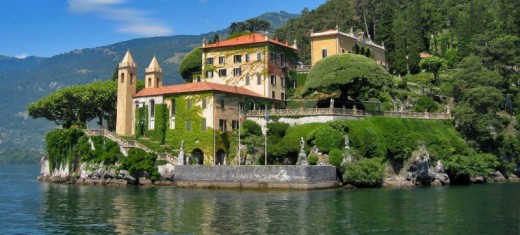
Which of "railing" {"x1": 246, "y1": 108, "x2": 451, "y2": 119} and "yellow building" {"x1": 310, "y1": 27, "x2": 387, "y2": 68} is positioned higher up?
"yellow building" {"x1": 310, "y1": 27, "x2": 387, "y2": 68}

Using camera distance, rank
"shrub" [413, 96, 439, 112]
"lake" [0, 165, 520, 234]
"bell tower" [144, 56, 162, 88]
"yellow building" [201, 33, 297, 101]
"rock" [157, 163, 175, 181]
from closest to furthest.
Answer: "lake" [0, 165, 520, 234]
"rock" [157, 163, 175, 181]
"shrub" [413, 96, 439, 112]
"yellow building" [201, 33, 297, 101]
"bell tower" [144, 56, 162, 88]

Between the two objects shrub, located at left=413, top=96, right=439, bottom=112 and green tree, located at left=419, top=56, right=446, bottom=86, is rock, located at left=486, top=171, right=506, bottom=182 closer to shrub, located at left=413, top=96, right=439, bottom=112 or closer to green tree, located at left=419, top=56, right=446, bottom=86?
shrub, located at left=413, top=96, right=439, bottom=112

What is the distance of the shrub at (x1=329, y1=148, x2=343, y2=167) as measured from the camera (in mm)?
57812

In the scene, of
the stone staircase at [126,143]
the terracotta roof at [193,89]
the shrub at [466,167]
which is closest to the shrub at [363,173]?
the shrub at [466,167]

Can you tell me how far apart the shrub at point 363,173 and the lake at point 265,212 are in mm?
3774

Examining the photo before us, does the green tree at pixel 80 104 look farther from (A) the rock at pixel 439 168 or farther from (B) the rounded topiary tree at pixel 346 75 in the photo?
(A) the rock at pixel 439 168

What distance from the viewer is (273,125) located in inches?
2564

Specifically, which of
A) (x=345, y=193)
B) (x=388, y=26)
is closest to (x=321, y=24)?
(x=388, y=26)

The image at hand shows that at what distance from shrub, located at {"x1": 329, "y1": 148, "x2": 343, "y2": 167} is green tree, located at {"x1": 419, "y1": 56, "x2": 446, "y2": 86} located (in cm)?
3462

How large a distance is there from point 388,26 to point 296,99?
2850 cm

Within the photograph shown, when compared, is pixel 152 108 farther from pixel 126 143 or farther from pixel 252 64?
pixel 252 64

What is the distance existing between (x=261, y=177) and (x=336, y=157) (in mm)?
8502

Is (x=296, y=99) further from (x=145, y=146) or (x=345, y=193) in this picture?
(x=345, y=193)

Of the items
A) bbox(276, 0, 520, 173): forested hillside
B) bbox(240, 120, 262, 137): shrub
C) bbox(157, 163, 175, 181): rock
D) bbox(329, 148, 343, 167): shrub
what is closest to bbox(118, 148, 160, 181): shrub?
bbox(157, 163, 175, 181): rock
